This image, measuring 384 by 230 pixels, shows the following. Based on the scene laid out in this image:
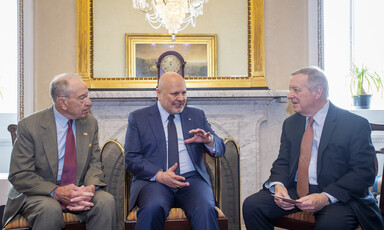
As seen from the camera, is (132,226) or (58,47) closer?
(132,226)

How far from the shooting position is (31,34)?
361 centimetres

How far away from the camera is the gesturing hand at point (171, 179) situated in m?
2.38

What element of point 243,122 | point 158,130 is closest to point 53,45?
point 158,130

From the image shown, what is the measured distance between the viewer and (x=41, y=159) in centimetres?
235

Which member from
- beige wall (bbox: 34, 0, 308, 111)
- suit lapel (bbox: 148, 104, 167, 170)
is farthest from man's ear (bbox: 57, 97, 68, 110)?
beige wall (bbox: 34, 0, 308, 111)

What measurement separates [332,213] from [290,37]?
2.09 m

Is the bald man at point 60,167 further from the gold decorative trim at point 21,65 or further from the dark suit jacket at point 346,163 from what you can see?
the gold decorative trim at point 21,65

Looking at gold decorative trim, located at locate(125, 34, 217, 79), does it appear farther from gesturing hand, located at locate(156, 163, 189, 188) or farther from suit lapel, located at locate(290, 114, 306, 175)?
gesturing hand, located at locate(156, 163, 189, 188)

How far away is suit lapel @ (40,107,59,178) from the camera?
235cm

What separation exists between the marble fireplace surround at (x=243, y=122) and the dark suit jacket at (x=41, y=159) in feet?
3.19

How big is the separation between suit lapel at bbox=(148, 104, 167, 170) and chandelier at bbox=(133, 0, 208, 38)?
0.98 m

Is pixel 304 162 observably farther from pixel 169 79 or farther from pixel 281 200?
pixel 169 79

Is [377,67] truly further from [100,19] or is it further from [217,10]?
[100,19]

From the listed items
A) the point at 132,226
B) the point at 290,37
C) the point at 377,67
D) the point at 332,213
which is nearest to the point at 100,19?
the point at 290,37
